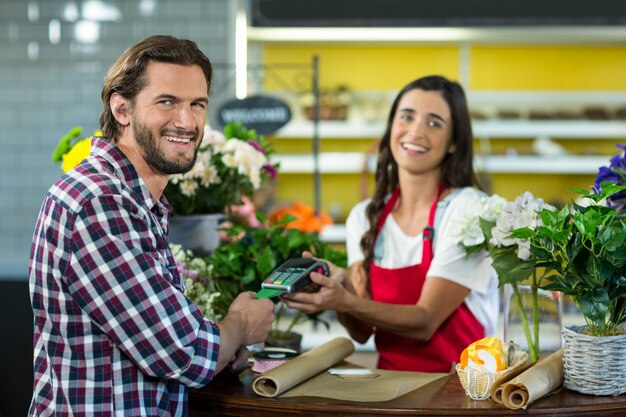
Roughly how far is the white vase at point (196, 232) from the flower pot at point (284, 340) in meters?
0.33

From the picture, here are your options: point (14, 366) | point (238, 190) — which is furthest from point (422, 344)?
point (14, 366)

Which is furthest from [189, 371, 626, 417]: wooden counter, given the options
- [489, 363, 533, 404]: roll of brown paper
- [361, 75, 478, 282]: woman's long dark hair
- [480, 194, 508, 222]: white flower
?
[361, 75, 478, 282]: woman's long dark hair

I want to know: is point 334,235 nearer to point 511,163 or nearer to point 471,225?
point 511,163

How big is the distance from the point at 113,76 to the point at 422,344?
1435 mm

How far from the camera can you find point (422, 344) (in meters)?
2.99

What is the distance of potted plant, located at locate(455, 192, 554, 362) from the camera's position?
2.30 m

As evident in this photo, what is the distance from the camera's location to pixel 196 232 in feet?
9.35

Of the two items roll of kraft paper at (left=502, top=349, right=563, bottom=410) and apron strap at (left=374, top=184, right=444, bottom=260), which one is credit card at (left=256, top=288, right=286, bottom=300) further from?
apron strap at (left=374, top=184, right=444, bottom=260)

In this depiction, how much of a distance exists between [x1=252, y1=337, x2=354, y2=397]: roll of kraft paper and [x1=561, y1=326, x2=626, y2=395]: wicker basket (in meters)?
0.63

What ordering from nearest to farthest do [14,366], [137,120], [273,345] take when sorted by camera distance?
[137,120], [273,345], [14,366]

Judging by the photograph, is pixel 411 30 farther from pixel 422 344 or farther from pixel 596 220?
pixel 596 220

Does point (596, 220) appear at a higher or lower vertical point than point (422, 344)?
higher

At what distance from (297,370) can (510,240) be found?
637 millimetres

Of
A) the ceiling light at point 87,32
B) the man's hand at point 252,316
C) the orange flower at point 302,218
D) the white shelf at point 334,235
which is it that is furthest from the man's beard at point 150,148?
the ceiling light at point 87,32
